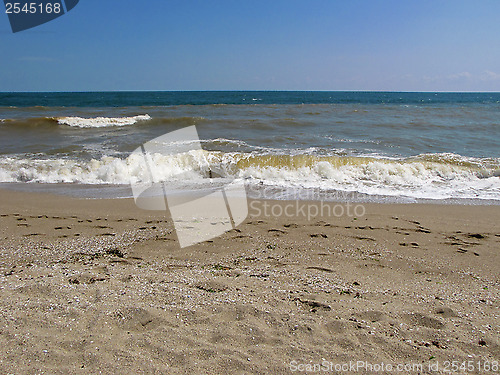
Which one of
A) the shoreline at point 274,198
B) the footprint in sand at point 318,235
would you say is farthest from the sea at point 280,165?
the footprint in sand at point 318,235

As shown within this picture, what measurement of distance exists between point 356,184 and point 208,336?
5.52 m

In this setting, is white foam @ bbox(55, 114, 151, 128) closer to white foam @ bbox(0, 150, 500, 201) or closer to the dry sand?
white foam @ bbox(0, 150, 500, 201)

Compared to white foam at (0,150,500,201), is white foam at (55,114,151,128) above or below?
above

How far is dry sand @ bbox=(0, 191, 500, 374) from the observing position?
2057mm

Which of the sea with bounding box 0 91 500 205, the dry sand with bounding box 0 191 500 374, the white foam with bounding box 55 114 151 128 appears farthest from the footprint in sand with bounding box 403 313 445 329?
the white foam with bounding box 55 114 151 128

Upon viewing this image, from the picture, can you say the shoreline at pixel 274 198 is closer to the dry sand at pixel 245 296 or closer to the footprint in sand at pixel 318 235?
the dry sand at pixel 245 296

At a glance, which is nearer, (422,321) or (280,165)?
(422,321)

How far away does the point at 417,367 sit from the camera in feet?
6.62

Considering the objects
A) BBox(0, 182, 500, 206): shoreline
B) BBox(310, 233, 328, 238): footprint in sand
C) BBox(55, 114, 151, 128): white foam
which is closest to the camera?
BBox(310, 233, 328, 238): footprint in sand

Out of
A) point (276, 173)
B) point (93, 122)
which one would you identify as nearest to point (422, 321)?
point (276, 173)

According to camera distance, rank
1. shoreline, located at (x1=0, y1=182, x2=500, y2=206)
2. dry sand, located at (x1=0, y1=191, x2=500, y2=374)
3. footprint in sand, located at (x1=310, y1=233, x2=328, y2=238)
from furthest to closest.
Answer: shoreline, located at (x1=0, y1=182, x2=500, y2=206) → footprint in sand, located at (x1=310, y1=233, x2=328, y2=238) → dry sand, located at (x1=0, y1=191, x2=500, y2=374)

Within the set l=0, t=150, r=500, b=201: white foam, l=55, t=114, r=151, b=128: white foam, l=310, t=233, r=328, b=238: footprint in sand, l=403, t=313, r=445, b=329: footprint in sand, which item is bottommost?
l=403, t=313, r=445, b=329: footprint in sand

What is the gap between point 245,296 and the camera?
8.89ft

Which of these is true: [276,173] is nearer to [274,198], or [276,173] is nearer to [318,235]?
[274,198]
